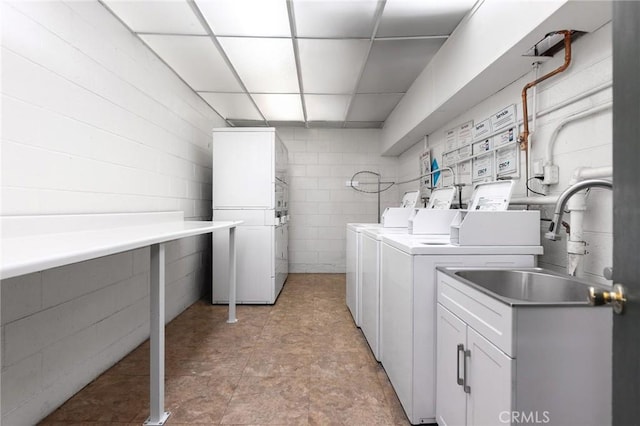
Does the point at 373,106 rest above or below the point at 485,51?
above

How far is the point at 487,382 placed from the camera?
1.02 meters

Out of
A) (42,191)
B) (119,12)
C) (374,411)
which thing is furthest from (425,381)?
(119,12)

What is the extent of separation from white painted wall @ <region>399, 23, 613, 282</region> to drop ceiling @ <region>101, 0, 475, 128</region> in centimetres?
73

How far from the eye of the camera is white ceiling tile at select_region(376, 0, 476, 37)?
6.18ft

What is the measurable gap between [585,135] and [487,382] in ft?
4.20

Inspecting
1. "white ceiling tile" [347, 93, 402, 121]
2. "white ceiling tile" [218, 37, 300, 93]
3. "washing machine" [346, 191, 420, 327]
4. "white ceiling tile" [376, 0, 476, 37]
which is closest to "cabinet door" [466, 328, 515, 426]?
"washing machine" [346, 191, 420, 327]

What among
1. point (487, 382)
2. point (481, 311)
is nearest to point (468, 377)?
point (487, 382)

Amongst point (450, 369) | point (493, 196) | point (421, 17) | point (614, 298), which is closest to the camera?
point (614, 298)

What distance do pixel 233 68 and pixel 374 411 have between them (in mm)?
2826

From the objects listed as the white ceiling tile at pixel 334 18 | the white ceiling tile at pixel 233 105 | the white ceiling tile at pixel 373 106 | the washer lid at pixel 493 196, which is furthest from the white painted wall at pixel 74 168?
the washer lid at pixel 493 196

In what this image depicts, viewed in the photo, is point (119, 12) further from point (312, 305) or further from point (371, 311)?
point (312, 305)

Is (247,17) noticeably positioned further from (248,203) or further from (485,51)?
(248,203)

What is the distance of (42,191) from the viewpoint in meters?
1.48

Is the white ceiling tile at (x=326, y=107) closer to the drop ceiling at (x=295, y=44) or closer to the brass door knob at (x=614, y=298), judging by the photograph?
the drop ceiling at (x=295, y=44)
